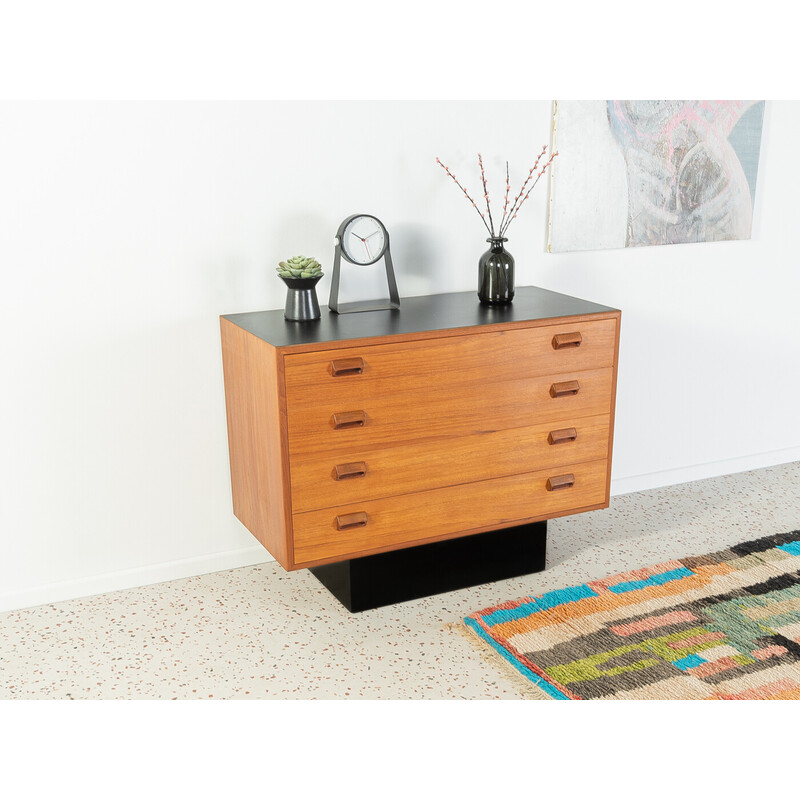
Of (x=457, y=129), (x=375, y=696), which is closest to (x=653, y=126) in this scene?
(x=457, y=129)

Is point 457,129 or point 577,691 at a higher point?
point 457,129

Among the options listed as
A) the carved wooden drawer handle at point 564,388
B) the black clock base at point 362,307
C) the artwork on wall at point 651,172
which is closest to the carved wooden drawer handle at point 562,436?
the carved wooden drawer handle at point 564,388

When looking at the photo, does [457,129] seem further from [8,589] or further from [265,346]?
[8,589]

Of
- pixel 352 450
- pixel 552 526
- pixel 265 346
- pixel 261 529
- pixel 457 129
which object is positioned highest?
pixel 457 129

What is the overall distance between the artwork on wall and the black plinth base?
1.05 meters

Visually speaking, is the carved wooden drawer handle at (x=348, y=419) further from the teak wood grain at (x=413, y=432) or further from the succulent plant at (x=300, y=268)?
the succulent plant at (x=300, y=268)

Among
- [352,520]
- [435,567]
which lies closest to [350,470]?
[352,520]

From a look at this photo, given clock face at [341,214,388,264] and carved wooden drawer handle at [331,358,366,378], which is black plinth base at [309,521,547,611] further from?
clock face at [341,214,388,264]

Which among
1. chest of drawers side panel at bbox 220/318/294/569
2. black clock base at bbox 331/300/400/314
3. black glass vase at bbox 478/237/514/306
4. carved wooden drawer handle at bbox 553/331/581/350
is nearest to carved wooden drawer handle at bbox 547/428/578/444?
carved wooden drawer handle at bbox 553/331/581/350

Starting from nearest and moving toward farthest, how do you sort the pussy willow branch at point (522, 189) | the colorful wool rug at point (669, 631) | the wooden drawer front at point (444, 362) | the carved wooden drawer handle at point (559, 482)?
1. the colorful wool rug at point (669, 631)
2. the wooden drawer front at point (444, 362)
3. the carved wooden drawer handle at point (559, 482)
4. the pussy willow branch at point (522, 189)

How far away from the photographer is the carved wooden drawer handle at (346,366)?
7.93 feet

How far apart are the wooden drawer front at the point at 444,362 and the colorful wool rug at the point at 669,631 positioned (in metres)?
0.69

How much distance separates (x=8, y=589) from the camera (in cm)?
271

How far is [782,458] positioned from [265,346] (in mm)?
2535
